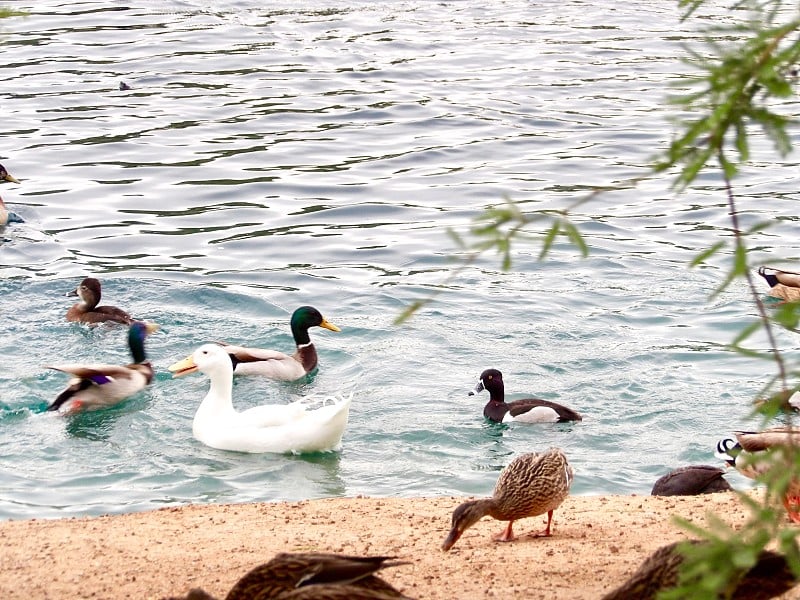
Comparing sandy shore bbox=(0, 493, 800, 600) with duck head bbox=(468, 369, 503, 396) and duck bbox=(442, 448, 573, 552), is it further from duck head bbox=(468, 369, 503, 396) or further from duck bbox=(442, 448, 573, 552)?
duck head bbox=(468, 369, 503, 396)

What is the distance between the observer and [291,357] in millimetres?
14227

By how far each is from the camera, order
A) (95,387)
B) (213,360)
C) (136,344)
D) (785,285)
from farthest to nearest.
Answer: (785,285) → (136,344) → (95,387) → (213,360)

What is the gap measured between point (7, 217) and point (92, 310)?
4.16 m

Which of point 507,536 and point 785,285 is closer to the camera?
point 507,536

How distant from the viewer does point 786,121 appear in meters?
3.93

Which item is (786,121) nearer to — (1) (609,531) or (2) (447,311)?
(1) (609,531)

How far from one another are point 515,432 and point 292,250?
6.11m

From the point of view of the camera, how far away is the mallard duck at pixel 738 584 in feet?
17.4

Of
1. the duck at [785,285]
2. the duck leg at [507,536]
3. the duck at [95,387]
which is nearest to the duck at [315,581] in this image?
the duck leg at [507,536]

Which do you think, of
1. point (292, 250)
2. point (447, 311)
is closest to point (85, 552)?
point (447, 311)

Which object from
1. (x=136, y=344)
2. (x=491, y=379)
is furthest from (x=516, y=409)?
(x=136, y=344)

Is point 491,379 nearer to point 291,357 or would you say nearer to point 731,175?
point 291,357

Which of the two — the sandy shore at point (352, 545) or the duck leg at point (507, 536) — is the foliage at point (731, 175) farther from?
the duck leg at point (507, 536)

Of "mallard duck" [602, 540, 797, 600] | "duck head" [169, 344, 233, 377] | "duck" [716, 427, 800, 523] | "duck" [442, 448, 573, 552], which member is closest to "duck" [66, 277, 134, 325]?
"duck head" [169, 344, 233, 377]
